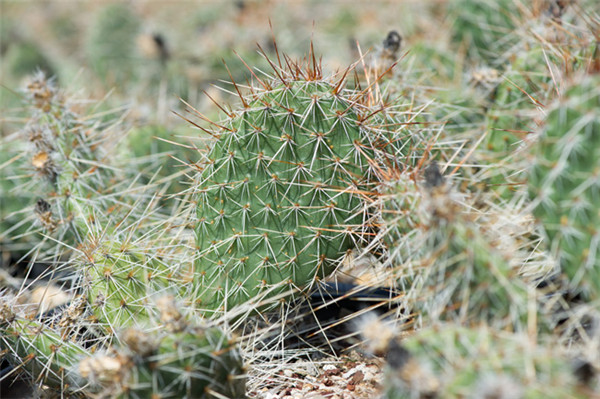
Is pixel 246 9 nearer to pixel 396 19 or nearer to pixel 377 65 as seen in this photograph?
pixel 396 19

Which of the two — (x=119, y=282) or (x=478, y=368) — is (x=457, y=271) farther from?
(x=119, y=282)

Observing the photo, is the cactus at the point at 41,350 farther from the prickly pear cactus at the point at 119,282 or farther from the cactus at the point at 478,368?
the cactus at the point at 478,368

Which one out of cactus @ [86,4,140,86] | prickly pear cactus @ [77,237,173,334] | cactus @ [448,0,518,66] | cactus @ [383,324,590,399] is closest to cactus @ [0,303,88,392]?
prickly pear cactus @ [77,237,173,334]

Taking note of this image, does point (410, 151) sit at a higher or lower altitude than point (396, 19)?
lower

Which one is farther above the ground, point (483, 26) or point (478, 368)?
point (483, 26)

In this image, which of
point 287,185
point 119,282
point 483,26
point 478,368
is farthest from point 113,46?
point 478,368

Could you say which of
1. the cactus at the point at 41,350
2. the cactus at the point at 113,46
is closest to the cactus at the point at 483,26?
the cactus at the point at 41,350

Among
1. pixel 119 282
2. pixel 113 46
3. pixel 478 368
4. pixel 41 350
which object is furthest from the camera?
pixel 113 46

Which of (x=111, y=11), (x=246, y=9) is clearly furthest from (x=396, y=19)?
(x=111, y=11)
